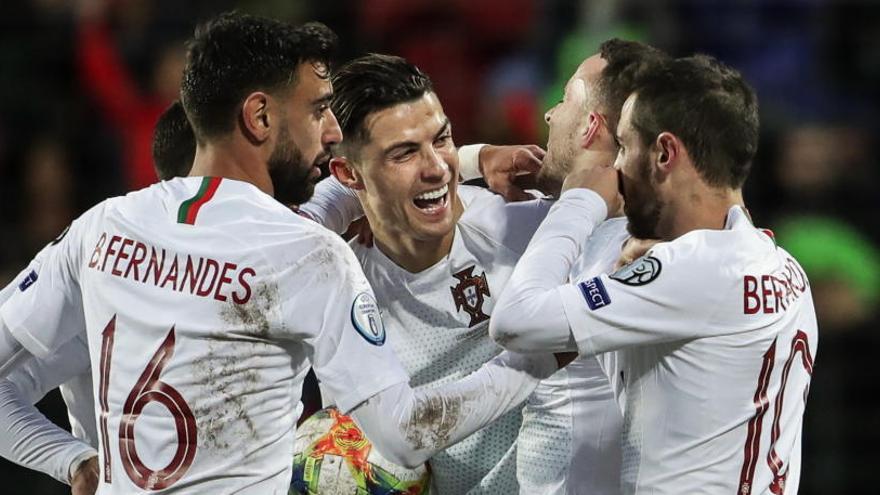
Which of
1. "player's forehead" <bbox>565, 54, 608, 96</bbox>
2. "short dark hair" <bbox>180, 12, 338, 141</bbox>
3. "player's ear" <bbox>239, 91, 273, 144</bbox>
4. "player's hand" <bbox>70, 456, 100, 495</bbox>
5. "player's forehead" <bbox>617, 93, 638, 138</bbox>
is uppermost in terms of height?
"short dark hair" <bbox>180, 12, 338, 141</bbox>

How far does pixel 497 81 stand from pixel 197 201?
221 inches

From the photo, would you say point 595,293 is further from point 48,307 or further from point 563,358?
point 48,307

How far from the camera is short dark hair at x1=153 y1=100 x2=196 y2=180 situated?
479 cm

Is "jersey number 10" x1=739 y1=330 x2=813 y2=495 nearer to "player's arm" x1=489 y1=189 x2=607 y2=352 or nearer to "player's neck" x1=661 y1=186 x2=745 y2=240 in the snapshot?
"player's neck" x1=661 y1=186 x2=745 y2=240

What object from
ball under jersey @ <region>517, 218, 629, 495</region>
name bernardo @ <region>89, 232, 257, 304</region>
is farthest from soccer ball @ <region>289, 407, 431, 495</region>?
name bernardo @ <region>89, 232, 257, 304</region>

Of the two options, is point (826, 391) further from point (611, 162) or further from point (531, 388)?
point (531, 388)

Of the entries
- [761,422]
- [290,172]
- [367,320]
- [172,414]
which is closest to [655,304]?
[761,422]

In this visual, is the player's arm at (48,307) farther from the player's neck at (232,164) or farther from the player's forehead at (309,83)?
the player's forehead at (309,83)

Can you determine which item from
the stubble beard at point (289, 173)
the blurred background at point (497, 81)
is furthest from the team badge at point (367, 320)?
the blurred background at point (497, 81)

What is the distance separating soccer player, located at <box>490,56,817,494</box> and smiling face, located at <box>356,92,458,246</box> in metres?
0.60

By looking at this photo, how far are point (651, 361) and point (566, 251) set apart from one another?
0.37 meters

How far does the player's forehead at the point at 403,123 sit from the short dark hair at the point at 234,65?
2.13ft

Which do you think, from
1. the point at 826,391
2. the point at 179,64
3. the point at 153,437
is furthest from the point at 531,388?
the point at 179,64

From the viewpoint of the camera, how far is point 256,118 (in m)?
3.74
